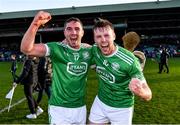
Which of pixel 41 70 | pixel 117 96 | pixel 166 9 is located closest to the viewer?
pixel 117 96

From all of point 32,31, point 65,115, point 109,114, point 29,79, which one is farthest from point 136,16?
point 32,31

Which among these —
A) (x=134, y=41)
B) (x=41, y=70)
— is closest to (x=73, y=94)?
(x=134, y=41)

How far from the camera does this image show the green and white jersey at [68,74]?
227 inches

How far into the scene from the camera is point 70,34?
228 inches

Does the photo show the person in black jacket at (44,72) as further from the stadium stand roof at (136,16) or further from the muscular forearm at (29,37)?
the stadium stand roof at (136,16)

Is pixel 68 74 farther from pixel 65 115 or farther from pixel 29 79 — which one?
pixel 29 79

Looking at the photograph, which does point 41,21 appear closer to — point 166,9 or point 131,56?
point 131,56

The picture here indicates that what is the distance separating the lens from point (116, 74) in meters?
5.61

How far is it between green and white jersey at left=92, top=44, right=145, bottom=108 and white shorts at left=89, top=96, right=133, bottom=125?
0.06 metres

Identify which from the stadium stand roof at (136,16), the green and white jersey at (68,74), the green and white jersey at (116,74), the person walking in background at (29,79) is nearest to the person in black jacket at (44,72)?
the person walking in background at (29,79)

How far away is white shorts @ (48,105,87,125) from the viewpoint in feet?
19.0

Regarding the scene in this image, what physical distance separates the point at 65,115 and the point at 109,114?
609 mm

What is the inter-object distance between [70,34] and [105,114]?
1.22m

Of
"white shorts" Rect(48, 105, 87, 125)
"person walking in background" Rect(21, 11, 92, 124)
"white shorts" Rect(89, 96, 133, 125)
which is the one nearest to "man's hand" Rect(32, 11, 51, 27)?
"person walking in background" Rect(21, 11, 92, 124)
